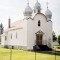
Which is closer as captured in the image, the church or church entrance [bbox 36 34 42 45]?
the church

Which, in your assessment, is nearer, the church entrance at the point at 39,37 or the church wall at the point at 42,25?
the church entrance at the point at 39,37

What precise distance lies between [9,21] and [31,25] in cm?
1543

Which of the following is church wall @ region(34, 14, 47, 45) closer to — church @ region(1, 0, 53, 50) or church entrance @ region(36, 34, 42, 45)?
church @ region(1, 0, 53, 50)

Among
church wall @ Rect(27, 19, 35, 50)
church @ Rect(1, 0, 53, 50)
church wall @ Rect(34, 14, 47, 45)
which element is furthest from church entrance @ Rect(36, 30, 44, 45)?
church wall @ Rect(27, 19, 35, 50)

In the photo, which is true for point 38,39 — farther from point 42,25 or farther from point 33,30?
point 42,25

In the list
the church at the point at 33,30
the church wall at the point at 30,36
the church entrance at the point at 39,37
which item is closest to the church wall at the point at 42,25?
the church at the point at 33,30

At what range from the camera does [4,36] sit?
5588 cm

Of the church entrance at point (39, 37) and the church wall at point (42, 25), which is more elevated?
the church wall at point (42, 25)

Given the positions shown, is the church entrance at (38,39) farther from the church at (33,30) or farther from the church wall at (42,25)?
the church wall at (42,25)

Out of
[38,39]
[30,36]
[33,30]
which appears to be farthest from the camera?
[38,39]

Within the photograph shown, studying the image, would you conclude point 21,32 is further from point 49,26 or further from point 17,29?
point 49,26

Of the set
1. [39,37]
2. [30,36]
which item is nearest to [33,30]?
[30,36]

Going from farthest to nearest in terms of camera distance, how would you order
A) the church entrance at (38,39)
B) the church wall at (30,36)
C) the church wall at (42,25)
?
1. the church wall at (42,25)
2. the church entrance at (38,39)
3. the church wall at (30,36)

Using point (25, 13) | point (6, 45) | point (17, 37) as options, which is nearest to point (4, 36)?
point (6, 45)
